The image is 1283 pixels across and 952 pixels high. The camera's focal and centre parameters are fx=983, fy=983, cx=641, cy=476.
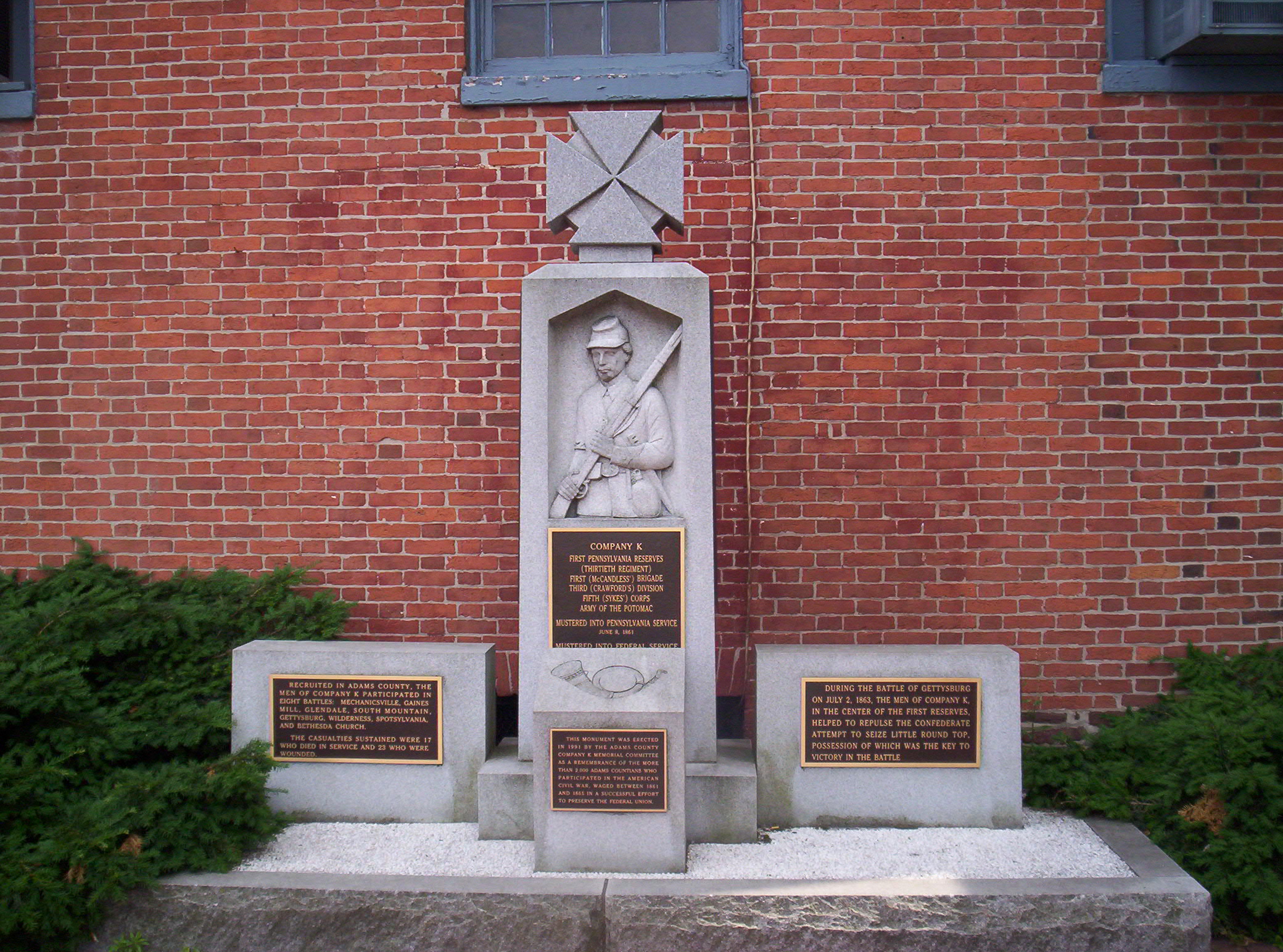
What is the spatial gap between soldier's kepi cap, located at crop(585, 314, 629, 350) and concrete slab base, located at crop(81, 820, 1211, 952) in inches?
90.8

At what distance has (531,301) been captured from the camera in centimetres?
455

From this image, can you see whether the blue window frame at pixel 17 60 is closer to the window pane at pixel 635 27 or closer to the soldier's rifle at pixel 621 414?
the window pane at pixel 635 27

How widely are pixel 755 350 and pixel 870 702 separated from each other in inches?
83.5

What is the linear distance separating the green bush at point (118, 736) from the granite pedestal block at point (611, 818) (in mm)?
1250

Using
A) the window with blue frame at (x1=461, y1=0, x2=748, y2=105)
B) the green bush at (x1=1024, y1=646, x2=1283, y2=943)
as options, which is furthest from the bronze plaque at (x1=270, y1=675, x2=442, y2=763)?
the window with blue frame at (x1=461, y1=0, x2=748, y2=105)

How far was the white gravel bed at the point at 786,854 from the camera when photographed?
3982 millimetres

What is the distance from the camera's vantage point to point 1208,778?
4.27 m

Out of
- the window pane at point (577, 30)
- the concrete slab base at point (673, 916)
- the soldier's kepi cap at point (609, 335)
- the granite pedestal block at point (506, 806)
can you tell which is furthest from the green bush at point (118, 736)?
the window pane at point (577, 30)

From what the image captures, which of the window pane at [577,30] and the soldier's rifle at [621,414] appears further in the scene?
the window pane at [577,30]

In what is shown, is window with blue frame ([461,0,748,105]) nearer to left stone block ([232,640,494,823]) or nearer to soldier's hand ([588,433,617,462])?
soldier's hand ([588,433,617,462])

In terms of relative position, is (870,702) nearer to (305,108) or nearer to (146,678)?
(146,678)

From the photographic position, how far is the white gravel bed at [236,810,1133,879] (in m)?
3.98

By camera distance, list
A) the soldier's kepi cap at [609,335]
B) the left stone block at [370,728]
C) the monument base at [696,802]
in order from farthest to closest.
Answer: the left stone block at [370,728] < the soldier's kepi cap at [609,335] < the monument base at [696,802]

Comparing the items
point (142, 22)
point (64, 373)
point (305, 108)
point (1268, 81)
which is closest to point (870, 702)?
point (1268, 81)
